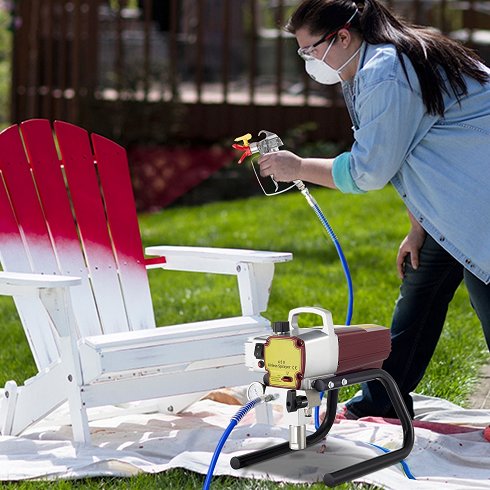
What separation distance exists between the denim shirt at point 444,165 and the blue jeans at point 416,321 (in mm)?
327

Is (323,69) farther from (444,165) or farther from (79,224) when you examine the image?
(79,224)

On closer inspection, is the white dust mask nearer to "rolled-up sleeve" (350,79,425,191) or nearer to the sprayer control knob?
"rolled-up sleeve" (350,79,425,191)

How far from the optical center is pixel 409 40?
318 cm

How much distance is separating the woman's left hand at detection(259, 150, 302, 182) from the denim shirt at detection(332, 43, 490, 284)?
0.12 meters

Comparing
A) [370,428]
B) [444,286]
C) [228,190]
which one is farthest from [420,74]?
[228,190]

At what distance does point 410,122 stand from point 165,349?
3.41 ft

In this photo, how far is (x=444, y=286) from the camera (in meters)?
3.63

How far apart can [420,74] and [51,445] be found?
1.60 m

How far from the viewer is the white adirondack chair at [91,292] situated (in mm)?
3441

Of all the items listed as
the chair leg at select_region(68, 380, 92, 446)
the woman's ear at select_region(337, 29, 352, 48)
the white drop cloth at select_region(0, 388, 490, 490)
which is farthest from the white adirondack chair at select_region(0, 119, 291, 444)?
the woman's ear at select_region(337, 29, 352, 48)

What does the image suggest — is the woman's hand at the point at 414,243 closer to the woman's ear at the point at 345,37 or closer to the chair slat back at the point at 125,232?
the woman's ear at the point at 345,37

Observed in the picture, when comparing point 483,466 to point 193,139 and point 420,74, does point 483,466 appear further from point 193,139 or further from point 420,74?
point 193,139

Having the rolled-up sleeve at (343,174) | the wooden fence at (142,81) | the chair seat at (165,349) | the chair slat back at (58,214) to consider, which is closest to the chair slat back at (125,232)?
the chair slat back at (58,214)

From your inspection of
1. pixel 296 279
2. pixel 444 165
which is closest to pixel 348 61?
pixel 444 165
